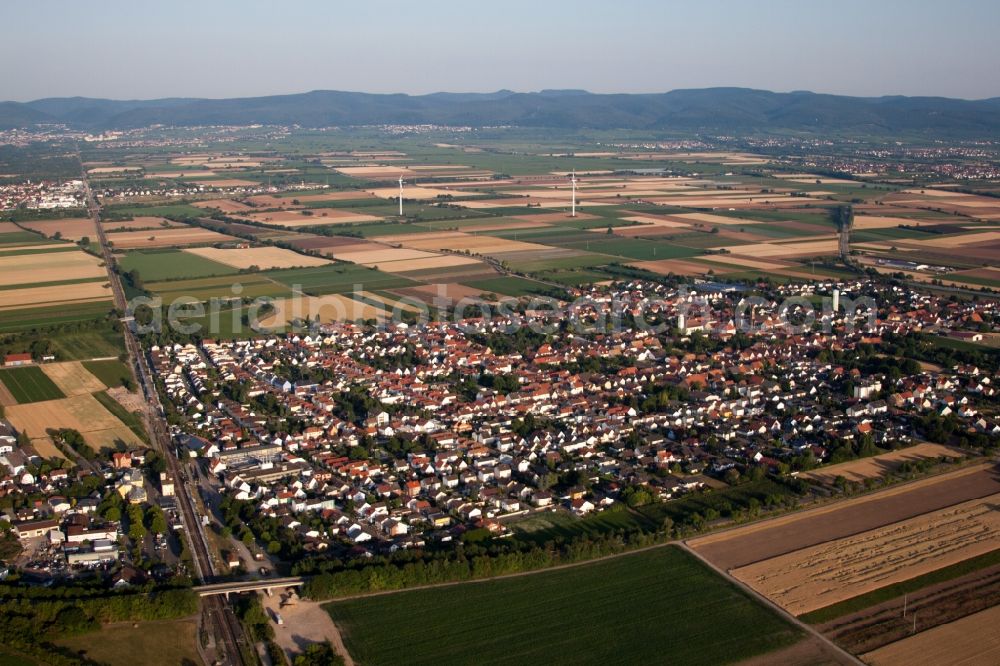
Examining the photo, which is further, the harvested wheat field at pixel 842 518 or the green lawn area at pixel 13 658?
the harvested wheat field at pixel 842 518

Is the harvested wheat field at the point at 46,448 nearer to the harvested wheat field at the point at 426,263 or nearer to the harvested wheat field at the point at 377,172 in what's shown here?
the harvested wheat field at the point at 426,263

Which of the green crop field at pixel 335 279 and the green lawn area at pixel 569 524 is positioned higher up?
the green crop field at pixel 335 279

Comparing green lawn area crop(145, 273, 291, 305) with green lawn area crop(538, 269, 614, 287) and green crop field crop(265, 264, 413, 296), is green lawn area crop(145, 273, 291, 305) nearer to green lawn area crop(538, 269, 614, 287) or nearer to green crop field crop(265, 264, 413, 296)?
green crop field crop(265, 264, 413, 296)

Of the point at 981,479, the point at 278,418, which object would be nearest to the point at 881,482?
the point at 981,479

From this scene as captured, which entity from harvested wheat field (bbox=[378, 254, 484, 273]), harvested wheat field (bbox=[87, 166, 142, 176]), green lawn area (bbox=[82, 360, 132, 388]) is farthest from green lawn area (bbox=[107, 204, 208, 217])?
green lawn area (bbox=[82, 360, 132, 388])

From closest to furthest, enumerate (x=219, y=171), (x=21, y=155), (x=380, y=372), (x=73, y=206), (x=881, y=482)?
(x=881, y=482), (x=380, y=372), (x=73, y=206), (x=219, y=171), (x=21, y=155)

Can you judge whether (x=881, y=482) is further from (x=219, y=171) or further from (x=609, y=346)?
(x=219, y=171)

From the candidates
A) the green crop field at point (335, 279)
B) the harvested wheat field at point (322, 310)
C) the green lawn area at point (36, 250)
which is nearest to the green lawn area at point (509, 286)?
the green crop field at point (335, 279)
